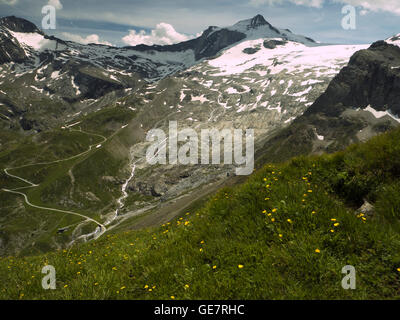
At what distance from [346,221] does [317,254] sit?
41.5 inches

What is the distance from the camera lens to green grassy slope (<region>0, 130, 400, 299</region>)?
15.0 feet

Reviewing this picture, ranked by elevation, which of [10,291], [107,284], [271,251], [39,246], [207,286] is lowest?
[39,246]

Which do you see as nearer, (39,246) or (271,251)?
(271,251)

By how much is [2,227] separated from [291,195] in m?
247

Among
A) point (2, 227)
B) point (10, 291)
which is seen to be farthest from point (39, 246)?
point (10, 291)

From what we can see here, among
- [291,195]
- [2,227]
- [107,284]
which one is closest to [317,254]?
[291,195]

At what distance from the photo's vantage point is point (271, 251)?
16.9ft

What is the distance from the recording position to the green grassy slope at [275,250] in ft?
15.0

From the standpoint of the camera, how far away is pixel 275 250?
5.14m

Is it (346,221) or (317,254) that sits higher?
(346,221)

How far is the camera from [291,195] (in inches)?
255
